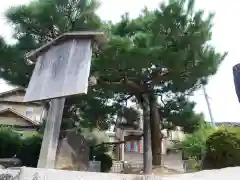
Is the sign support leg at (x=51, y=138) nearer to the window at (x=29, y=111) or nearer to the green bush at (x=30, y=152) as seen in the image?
the green bush at (x=30, y=152)

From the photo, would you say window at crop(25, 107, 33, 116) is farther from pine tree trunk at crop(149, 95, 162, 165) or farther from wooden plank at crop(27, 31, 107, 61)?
wooden plank at crop(27, 31, 107, 61)

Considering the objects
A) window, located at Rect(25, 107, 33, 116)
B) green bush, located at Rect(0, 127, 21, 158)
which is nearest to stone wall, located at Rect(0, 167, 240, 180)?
green bush, located at Rect(0, 127, 21, 158)

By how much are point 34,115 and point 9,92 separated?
291 centimetres

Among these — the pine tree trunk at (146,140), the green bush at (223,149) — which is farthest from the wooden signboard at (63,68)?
the pine tree trunk at (146,140)

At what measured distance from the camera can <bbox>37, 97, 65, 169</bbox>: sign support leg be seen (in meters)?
4.85

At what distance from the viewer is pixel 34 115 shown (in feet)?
65.7

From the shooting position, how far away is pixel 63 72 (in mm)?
5422

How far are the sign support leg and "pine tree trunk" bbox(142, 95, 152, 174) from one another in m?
3.61

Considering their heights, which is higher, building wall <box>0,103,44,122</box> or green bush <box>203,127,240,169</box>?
building wall <box>0,103,44,122</box>

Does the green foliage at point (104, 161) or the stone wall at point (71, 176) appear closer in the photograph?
the stone wall at point (71, 176)

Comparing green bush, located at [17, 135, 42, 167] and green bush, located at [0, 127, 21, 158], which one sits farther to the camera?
green bush, located at [0, 127, 21, 158]

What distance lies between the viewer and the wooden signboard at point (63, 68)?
515 cm

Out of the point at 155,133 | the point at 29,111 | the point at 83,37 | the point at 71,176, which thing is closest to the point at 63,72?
the point at 83,37

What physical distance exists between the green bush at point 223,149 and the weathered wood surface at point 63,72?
3500 millimetres
